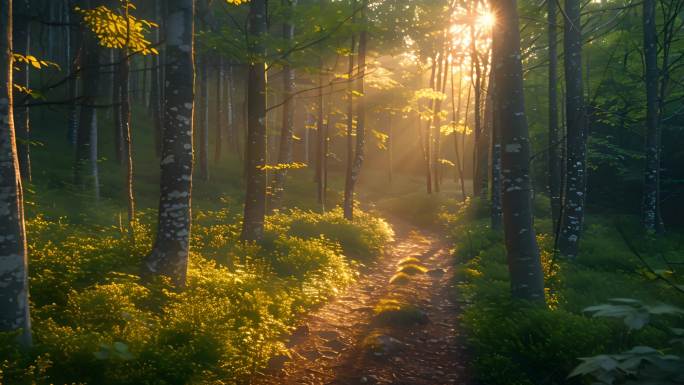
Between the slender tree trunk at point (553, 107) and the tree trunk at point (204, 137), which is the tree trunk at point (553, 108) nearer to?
the slender tree trunk at point (553, 107)

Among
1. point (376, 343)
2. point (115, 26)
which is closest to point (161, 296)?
point (376, 343)

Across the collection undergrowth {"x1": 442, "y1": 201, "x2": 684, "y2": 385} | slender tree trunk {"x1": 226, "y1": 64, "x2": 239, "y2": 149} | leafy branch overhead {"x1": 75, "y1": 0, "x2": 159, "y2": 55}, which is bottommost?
undergrowth {"x1": 442, "y1": 201, "x2": 684, "y2": 385}

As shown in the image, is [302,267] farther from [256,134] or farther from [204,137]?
[204,137]

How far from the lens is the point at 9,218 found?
4.54 metres

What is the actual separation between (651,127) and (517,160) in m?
11.3

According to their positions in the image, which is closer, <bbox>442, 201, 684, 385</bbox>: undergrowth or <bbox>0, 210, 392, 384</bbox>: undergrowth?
<bbox>0, 210, 392, 384</bbox>: undergrowth

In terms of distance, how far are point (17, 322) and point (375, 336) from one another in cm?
480

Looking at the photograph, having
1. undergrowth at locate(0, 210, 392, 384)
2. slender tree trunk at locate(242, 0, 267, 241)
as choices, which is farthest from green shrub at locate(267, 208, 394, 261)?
undergrowth at locate(0, 210, 392, 384)

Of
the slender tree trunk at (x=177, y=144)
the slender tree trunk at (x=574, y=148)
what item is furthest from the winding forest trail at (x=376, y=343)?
the slender tree trunk at (x=574, y=148)

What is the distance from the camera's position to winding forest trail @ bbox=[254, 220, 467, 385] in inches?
236

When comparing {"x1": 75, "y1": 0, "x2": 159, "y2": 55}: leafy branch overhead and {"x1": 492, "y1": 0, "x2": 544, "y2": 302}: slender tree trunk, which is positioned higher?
{"x1": 75, "y1": 0, "x2": 159, "y2": 55}: leafy branch overhead

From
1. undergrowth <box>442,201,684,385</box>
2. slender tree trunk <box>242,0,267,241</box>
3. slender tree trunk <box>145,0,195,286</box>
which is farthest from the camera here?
slender tree trunk <box>242,0,267,241</box>

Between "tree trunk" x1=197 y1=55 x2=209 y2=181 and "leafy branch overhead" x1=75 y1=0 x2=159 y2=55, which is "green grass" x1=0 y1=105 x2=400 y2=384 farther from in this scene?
"tree trunk" x1=197 y1=55 x2=209 y2=181

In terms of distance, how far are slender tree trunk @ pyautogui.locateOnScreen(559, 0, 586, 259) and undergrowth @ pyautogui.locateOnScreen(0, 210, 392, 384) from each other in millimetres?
6003
